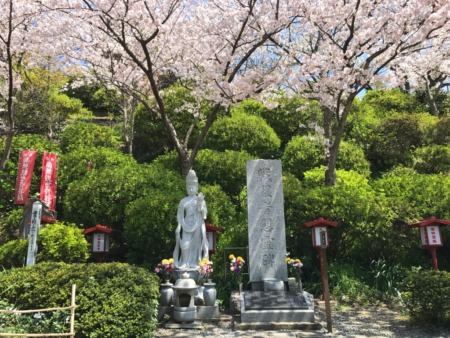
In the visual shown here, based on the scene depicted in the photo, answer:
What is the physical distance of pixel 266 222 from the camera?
8.12 meters

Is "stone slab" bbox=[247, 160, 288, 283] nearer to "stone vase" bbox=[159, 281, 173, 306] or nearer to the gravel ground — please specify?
the gravel ground

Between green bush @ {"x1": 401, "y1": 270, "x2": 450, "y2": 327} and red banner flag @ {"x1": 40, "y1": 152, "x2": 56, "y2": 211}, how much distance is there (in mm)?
8744

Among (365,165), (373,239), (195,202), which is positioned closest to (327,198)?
(373,239)

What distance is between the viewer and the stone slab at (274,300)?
671 cm

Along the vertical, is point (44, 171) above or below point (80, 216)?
above

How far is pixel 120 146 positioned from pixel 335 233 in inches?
406

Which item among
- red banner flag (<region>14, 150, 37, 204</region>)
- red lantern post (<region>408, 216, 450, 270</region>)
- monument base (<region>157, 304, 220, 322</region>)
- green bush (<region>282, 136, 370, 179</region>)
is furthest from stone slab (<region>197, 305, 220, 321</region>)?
green bush (<region>282, 136, 370, 179</region>)

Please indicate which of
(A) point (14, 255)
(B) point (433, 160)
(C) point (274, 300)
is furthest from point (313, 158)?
(A) point (14, 255)

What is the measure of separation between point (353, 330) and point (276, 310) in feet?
4.31

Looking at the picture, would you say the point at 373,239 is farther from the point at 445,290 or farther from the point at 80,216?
the point at 80,216

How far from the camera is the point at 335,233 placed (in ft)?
28.8

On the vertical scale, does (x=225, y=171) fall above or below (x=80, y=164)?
below

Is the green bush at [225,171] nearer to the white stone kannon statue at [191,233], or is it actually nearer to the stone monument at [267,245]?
the stone monument at [267,245]

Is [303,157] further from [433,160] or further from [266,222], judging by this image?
[266,222]
